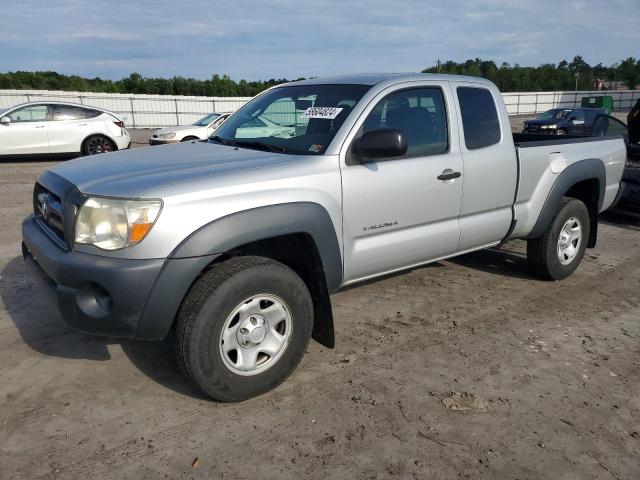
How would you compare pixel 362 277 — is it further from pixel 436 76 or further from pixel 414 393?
pixel 436 76

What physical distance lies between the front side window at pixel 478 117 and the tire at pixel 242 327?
1.95 meters

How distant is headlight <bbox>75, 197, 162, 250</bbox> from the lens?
2713 millimetres

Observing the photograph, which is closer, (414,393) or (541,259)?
(414,393)

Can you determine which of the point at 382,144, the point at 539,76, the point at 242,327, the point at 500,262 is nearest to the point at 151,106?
the point at 500,262

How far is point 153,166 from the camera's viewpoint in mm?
3242

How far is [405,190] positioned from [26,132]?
1226 centimetres

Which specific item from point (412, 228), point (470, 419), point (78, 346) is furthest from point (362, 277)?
point (78, 346)

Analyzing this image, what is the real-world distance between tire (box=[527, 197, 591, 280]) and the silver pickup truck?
271mm

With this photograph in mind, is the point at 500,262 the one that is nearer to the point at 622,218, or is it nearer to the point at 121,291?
the point at 622,218

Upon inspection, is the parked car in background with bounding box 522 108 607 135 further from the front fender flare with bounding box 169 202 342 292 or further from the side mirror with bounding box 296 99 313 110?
the front fender flare with bounding box 169 202 342 292

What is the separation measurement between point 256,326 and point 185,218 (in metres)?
Result: 0.76

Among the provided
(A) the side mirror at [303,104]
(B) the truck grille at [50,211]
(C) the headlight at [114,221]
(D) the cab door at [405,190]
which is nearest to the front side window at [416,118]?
(D) the cab door at [405,190]

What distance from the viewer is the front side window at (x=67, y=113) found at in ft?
43.7

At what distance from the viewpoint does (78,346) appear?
3768 millimetres
